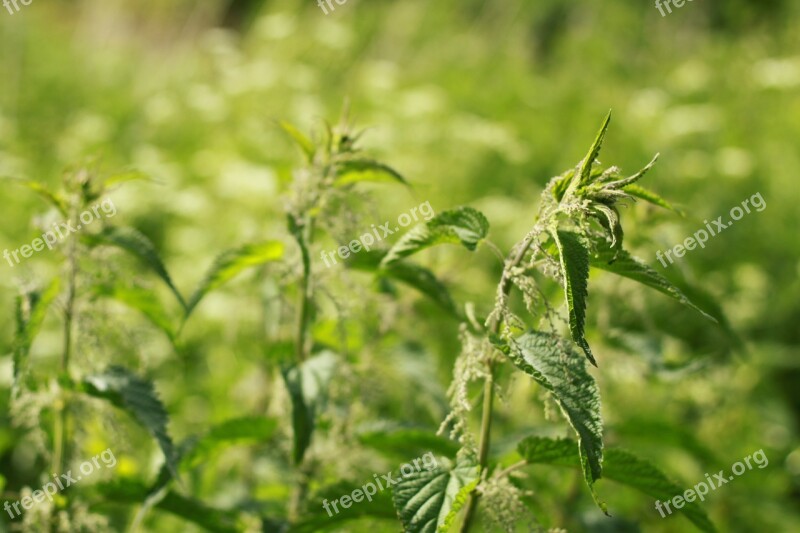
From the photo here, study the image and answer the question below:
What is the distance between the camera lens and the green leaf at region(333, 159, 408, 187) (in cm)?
172

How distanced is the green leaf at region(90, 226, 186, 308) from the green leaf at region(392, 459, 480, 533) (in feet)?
1.89

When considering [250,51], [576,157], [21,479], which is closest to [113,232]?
[21,479]

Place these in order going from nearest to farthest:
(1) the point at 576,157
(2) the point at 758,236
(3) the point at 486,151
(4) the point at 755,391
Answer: (4) the point at 755,391, (3) the point at 486,151, (2) the point at 758,236, (1) the point at 576,157

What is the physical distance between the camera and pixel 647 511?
327 centimetres

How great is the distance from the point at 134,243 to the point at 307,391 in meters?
0.46

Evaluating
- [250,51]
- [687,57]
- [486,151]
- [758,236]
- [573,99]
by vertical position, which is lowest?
[758,236]

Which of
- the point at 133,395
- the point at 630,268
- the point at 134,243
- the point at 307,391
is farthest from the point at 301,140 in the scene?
the point at 630,268

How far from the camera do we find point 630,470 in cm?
151

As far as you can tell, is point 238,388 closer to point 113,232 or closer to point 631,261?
point 113,232

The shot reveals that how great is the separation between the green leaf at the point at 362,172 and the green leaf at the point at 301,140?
67mm

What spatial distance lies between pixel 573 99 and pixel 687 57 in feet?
12.6

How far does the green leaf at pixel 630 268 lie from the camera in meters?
1.32

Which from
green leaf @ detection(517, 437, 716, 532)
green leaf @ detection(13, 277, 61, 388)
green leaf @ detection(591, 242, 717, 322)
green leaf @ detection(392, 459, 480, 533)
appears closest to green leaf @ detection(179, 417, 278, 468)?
green leaf @ detection(13, 277, 61, 388)

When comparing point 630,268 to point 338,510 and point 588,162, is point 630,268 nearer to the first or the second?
point 588,162
